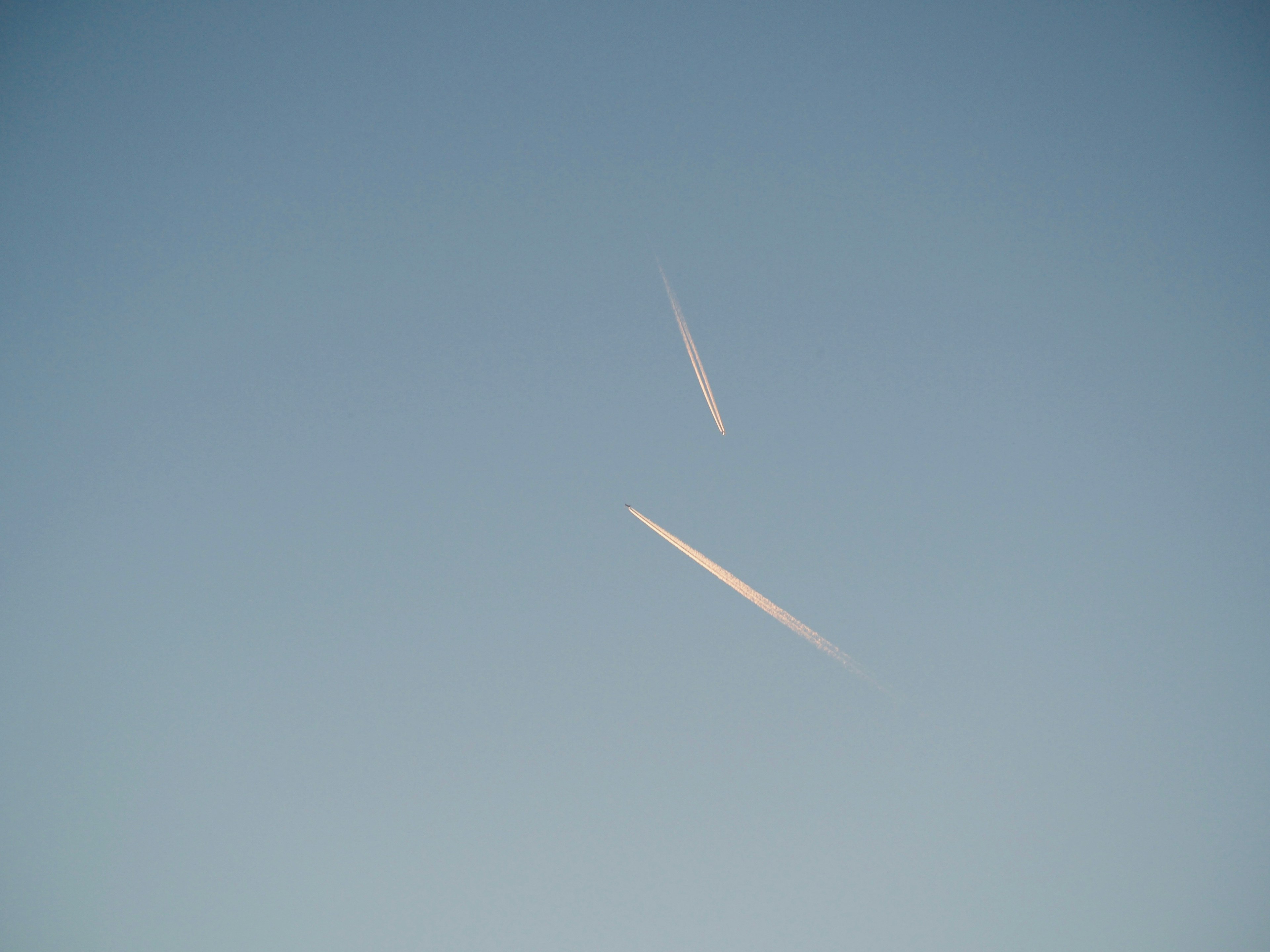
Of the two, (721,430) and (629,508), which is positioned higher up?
(721,430)

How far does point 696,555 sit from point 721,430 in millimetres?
6483

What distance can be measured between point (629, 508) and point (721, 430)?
6.13 m

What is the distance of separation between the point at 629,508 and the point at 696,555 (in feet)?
14.0

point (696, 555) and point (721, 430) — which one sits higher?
point (721, 430)

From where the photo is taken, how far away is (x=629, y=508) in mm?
39938

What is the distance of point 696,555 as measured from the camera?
4056 centimetres

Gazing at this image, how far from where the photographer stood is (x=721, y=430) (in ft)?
133
